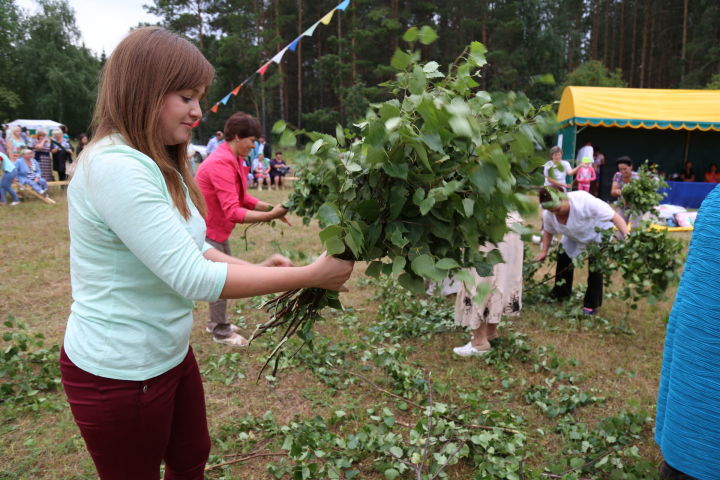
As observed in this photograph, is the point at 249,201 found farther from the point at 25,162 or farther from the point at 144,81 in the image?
the point at 25,162

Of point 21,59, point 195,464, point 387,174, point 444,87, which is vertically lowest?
point 195,464

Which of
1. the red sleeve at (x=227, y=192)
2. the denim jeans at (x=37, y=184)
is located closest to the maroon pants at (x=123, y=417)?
the red sleeve at (x=227, y=192)

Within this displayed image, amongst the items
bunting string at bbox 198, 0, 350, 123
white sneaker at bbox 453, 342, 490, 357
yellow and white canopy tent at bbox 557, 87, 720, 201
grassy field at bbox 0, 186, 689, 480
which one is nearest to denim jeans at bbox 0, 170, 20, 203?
bunting string at bbox 198, 0, 350, 123

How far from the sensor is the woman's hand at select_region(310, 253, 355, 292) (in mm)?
1467

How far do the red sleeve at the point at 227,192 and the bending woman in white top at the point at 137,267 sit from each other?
2.28 meters

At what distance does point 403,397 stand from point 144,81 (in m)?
2.71

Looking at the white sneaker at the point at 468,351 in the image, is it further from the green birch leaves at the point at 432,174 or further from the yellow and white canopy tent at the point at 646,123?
the yellow and white canopy tent at the point at 646,123

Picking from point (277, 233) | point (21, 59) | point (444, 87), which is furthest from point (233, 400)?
point (21, 59)

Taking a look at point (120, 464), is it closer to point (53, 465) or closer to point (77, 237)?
point (77, 237)

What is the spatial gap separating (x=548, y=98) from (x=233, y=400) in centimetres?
2545

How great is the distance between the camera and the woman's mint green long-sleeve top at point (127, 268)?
124 centimetres

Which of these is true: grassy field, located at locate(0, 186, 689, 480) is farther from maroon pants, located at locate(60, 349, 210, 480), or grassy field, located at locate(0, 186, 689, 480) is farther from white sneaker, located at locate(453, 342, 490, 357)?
maroon pants, located at locate(60, 349, 210, 480)

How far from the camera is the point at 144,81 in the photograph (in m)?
1.33

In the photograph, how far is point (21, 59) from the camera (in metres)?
42.2
